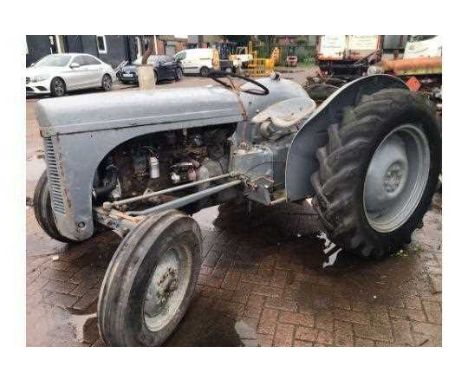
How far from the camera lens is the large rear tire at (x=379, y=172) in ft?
9.10

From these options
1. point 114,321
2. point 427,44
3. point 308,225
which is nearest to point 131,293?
point 114,321

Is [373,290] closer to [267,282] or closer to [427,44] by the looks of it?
[267,282]

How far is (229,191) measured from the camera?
3355mm

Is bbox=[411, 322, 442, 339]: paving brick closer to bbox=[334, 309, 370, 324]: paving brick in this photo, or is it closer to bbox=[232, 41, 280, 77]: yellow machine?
bbox=[334, 309, 370, 324]: paving brick

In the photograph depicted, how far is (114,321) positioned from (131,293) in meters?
0.16

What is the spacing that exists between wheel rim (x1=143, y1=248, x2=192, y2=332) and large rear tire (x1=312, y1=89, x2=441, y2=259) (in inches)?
42.6

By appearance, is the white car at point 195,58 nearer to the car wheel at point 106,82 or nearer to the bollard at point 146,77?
the car wheel at point 106,82

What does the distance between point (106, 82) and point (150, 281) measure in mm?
13048

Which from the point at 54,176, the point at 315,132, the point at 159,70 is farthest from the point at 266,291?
the point at 159,70

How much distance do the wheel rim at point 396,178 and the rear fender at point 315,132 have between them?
1.34 feet

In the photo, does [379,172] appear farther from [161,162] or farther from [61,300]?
[61,300]

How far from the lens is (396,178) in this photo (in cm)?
338

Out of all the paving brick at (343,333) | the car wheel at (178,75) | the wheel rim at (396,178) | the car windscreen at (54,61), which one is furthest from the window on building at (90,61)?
the paving brick at (343,333)

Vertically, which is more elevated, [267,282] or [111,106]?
[111,106]
